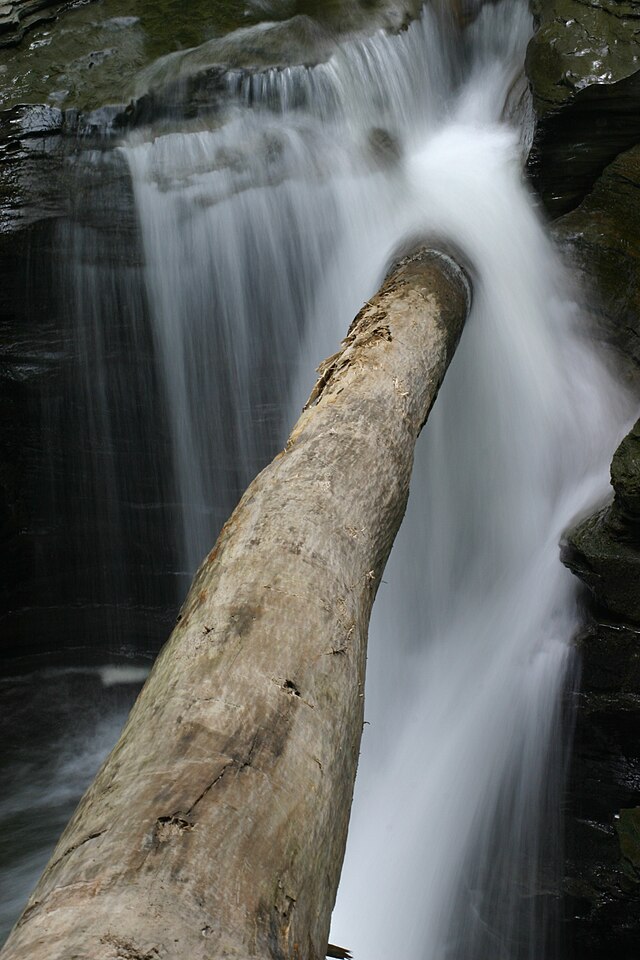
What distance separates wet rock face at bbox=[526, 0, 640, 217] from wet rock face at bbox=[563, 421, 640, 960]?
6.64ft

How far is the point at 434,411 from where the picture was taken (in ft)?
13.9

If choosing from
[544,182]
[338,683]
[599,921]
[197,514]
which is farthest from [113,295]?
[599,921]

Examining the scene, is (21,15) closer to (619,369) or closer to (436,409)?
(436,409)

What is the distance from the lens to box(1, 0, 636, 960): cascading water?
3.43 m

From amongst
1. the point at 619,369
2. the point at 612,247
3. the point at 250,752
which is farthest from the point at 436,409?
the point at 250,752

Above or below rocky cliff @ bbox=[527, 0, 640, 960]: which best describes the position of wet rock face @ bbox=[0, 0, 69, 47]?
above

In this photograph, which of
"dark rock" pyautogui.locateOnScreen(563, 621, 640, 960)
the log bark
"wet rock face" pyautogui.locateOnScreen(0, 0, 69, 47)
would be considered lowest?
"dark rock" pyautogui.locateOnScreen(563, 621, 640, 960)

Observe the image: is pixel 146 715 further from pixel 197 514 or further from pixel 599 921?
pixel 197 514

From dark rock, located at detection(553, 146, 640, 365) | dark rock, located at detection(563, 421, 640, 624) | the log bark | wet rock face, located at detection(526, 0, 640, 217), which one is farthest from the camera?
wet rock face, located at detection(526, 0, 640, 217)

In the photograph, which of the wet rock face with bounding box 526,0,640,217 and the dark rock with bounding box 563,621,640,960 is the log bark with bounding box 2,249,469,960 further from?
the wet rock face with bounding box 526,0,640,217

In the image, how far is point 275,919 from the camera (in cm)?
118

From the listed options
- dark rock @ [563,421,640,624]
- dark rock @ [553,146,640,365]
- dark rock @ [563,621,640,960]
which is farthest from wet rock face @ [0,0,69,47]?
dark rock @ [563,621,640,960]

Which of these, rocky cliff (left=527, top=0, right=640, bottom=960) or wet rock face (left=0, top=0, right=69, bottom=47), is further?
Result: wet rock face (left=0, top=0, right=69, bottom=47)

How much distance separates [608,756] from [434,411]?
1787 millimetres
